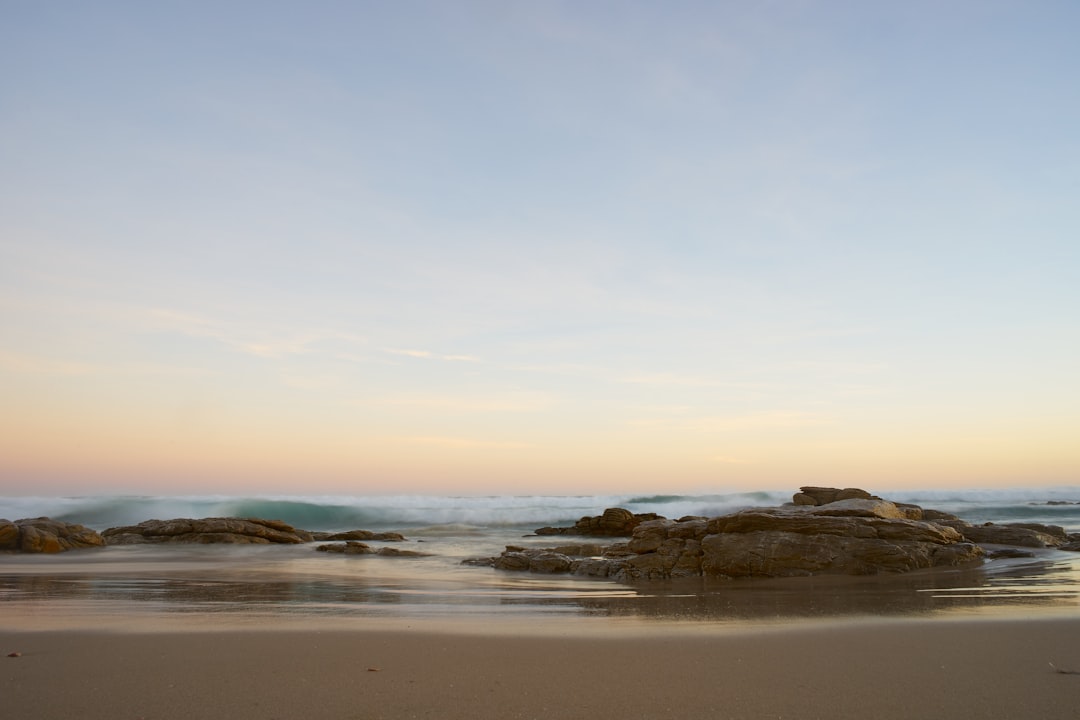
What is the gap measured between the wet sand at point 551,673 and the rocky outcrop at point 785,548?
525cm

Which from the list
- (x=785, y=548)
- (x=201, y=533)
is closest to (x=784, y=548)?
(x=785, y=548)

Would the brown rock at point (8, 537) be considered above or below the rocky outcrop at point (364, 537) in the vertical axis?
above

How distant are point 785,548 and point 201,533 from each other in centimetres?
1791

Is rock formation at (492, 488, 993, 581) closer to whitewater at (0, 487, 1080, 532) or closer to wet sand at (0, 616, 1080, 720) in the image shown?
wet sand at (0, 616, 1080, 720)

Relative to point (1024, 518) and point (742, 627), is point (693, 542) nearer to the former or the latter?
point (742, 627)

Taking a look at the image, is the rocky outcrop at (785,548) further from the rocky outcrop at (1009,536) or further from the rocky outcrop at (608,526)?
the rocky outcrop at (608,526)

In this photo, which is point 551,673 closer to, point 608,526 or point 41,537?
point 41,537

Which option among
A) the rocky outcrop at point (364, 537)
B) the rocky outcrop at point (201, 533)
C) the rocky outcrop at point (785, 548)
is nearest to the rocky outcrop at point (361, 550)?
the rocky outcrop at point (201, 533)

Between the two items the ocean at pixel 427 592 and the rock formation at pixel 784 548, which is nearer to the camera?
the ocean at pixel 427 592

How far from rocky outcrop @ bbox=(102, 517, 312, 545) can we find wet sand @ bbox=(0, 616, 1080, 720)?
16.3m

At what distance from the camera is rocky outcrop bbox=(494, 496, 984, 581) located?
446 inches

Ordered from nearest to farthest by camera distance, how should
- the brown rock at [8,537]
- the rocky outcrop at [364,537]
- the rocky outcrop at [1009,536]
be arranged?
the rocky outcrop at [1009,536]
the brown rock at [8,537]
the rocky outcrop at [364,537]

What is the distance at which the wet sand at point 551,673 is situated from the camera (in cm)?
387

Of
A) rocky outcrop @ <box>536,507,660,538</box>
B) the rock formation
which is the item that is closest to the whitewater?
rocky outcrop @ <box>536,507,660,538</box>
